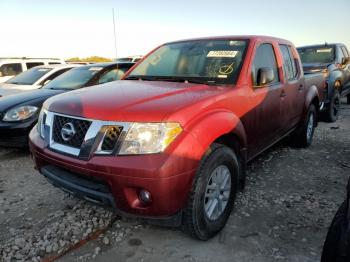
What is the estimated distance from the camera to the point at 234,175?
2898 mm

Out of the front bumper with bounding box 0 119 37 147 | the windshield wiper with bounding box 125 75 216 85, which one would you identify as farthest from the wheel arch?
the front bumper with bounding box 0 119 37 147

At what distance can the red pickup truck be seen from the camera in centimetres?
223

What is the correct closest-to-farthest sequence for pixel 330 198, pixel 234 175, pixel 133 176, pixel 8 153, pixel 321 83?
1. pixel 133 176
2. pixel 234 175
3. pixel 330 198
4. pixel 8 153
5. pixel 321 83

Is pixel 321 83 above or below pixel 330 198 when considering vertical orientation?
above

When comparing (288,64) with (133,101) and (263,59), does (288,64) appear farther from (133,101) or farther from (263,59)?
(133,101)

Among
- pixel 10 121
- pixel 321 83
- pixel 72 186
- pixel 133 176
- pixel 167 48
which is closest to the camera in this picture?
pixel 133 176

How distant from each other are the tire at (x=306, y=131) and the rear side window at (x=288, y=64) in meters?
0.86

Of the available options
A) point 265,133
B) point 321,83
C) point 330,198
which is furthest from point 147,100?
point 321,83

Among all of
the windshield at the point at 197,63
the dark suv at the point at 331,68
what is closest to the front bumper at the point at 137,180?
the windshield at the point at 197,63

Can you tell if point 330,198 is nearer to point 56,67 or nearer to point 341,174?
point 341,174

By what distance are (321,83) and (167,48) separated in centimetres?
343

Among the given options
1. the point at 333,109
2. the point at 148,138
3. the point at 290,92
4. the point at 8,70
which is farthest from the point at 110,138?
the point at 8,70

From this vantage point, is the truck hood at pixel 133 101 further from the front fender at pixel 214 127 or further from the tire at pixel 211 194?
the tire at pixel 211 194

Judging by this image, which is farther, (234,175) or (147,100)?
(234,175)
